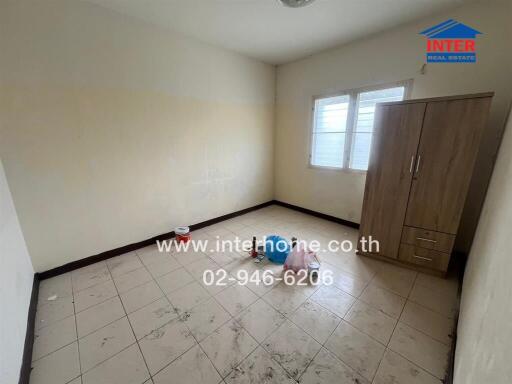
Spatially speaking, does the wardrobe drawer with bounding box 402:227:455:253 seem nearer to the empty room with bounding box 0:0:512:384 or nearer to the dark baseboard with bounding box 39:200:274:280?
the empty room with bounding box 0:0:512:384

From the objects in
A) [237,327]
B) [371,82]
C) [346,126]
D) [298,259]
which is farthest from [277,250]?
[371,82]

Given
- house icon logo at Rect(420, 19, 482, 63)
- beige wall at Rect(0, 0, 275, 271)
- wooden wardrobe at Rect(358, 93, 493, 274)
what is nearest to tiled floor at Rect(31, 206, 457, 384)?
wooden wardrobe at Rect(358, 93, 493, 274)

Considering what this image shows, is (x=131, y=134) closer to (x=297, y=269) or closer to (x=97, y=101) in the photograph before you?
(x=97, y=101)

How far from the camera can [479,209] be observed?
2102 mm

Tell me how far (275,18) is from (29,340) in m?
3.45

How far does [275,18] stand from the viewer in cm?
220

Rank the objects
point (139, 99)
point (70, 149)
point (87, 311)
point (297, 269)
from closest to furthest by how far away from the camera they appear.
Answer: point (87, 311) < point (70, 149) < point (297, 269) < point (139, 99)

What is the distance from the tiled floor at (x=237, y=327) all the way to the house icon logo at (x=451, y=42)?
226 cm

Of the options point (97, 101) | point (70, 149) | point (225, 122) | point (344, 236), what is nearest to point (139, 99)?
point (97, 101)

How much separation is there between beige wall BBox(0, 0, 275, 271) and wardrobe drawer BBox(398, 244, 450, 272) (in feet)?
8.39

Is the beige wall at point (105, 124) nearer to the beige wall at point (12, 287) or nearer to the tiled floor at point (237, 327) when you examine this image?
the beige wall at point (12, 287)

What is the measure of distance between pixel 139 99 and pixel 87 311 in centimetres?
212

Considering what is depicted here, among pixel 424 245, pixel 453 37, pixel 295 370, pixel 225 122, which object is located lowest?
pixel 295 370

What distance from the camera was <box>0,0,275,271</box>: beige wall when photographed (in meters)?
1.75
